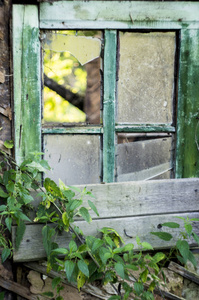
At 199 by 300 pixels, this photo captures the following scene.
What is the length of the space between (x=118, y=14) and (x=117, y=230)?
5.35 ft

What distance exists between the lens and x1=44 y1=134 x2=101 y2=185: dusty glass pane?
8.44ft

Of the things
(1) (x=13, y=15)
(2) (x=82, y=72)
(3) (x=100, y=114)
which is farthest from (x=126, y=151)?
(1) (x=13, y=15)

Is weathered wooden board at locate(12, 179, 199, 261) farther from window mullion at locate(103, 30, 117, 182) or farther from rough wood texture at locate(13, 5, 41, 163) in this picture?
rough wood texture at locate(13, 5, 41, 163)

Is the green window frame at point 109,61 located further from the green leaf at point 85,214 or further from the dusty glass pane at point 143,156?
the green leaf at point 85,214

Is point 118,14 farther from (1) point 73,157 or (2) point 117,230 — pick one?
(2) point 117,230

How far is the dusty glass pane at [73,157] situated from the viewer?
2572 mm

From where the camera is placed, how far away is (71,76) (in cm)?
260

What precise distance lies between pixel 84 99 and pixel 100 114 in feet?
0.58

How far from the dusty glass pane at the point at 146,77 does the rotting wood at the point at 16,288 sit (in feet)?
4.69

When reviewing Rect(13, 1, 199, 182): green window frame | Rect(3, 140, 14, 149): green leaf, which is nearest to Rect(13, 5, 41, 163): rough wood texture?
Rect(13, 1, 199, 182): green window frame

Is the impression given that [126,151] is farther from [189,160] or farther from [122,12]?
[122,12]

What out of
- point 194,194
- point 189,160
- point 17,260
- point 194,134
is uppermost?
point 194,134

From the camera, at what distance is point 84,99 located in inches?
104

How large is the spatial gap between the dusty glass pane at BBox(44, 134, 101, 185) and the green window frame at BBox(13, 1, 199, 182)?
7cm
